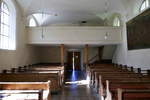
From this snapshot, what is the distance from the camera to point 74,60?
18.7 m

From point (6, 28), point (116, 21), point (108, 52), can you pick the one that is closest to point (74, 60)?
point (108, 52)

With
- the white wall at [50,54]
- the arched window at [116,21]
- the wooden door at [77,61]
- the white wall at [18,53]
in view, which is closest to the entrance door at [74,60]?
the wooden door at [77,61]

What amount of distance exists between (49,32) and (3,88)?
854 cm

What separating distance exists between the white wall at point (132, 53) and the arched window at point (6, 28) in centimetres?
661

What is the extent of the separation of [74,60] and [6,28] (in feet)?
34.7

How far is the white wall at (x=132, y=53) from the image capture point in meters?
8.35

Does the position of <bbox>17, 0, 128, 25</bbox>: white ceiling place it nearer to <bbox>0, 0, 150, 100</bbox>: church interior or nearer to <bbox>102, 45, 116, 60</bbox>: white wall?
<bbox>0, 0, 150, 100</bbox>: church interior

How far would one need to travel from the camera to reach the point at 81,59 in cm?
1777

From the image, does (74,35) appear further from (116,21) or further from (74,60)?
(74,60)

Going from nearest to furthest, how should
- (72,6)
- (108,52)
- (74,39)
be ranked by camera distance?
(72,6) → (74,39) → (108,52)

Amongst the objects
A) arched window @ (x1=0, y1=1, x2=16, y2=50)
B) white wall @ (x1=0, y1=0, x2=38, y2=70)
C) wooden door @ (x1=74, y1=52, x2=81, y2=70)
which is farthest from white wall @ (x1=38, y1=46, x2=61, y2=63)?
arched window @ (x1=0, y1=1, x2=16, y2=50)

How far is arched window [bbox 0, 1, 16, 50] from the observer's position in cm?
839

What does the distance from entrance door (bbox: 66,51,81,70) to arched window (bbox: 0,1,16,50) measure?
972 centimetres

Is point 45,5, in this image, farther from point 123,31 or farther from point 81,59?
point 81,59
